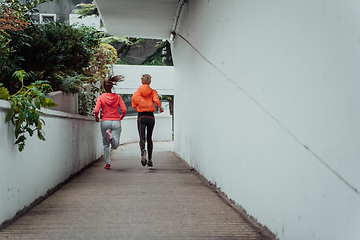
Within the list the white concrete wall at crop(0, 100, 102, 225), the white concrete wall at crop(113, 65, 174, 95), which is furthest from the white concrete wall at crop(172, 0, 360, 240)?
the white concrete wall at crop(113, 65, 174, 95)

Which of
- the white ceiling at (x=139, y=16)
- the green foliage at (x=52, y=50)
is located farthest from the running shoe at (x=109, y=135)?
the white ceiling at (x=139, y=16)

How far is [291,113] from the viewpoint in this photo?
98.1 inches

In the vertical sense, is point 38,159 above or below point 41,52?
below

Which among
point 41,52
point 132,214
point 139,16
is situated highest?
point 139,16

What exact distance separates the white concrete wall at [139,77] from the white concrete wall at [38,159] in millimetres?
9323

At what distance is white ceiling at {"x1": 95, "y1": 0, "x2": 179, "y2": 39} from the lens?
8359mm

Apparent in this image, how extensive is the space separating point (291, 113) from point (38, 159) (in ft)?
10.00

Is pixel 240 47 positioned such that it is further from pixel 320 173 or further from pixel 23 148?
pixel 23 148

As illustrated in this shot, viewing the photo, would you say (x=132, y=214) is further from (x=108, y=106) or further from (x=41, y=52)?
(x=41, y=52)

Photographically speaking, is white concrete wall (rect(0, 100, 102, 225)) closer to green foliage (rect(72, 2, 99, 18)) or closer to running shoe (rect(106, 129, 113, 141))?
running shoe (rect(106, 129, 113, 141))

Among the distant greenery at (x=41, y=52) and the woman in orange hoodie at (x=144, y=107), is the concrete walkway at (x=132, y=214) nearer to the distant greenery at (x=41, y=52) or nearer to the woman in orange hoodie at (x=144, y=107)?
the woman in orange hoodie at (x=144, y=107)

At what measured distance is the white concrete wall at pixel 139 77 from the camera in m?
16.4

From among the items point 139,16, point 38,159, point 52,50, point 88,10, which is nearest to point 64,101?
point 52,50

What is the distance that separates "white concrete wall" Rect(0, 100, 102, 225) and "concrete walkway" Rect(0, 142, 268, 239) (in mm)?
186
